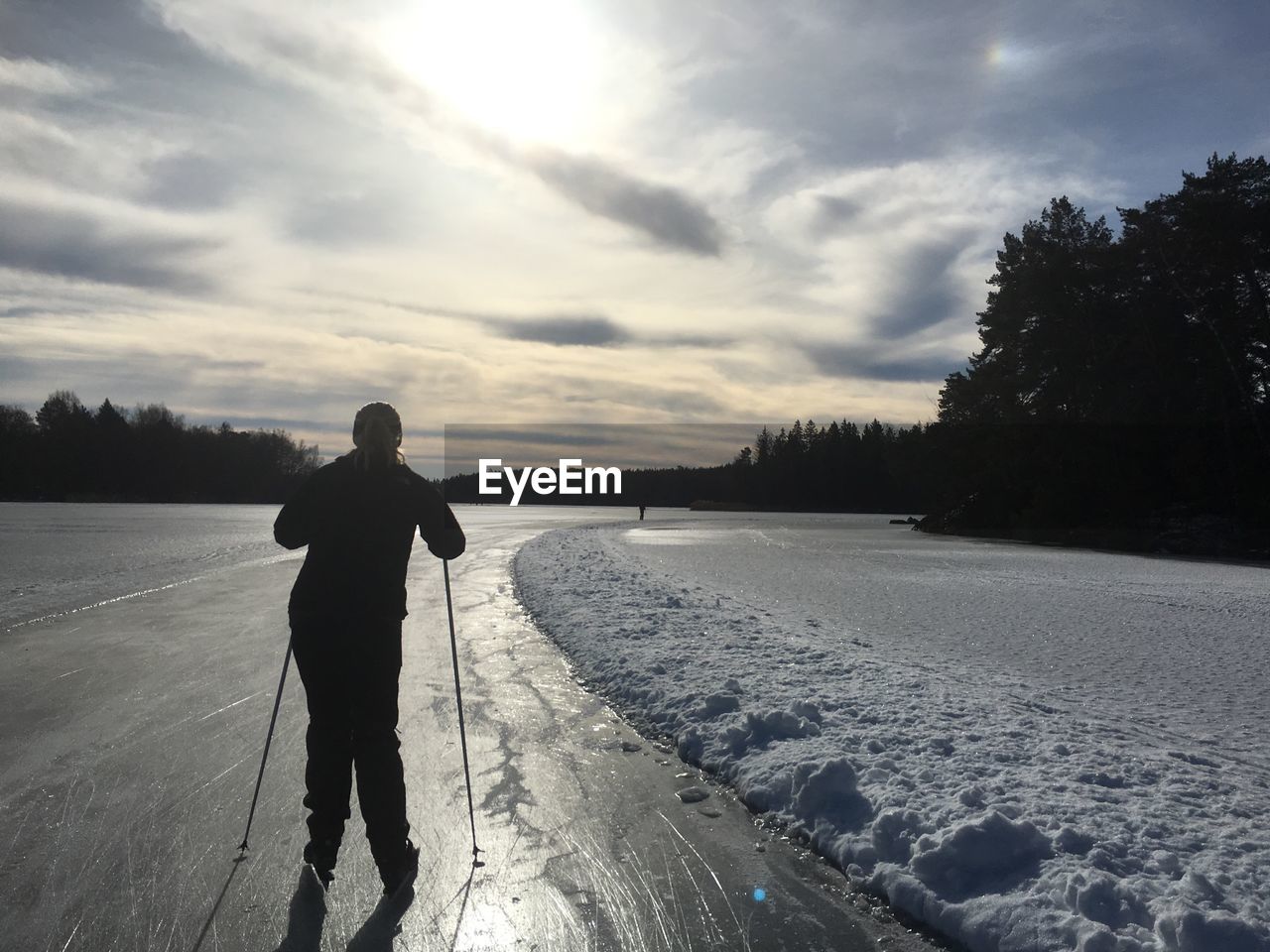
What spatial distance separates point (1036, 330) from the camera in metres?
39.9

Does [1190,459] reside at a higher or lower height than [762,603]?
higher

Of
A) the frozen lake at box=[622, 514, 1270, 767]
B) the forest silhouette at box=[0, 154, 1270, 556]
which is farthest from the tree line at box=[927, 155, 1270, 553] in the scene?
the frozen lake at box=[622, 514, 1270, 767]

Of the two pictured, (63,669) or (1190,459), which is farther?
(1190,459)

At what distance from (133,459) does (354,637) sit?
127 metres

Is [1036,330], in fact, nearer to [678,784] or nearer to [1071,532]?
[1071,532]

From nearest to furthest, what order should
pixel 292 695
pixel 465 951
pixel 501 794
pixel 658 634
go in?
1. pixel 465 951
2. pixel 501 794
3. pixel 292 695
4. pixel 658 634

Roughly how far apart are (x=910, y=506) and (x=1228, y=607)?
388 ft

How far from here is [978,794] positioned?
4.46 meters

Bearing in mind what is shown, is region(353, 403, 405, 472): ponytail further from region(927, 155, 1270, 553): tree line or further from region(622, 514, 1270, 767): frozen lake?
region(927, 155, 1270, 553): tree line

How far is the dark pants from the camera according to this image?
370 centimetres

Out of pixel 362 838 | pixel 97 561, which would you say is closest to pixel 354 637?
pixel 362 838

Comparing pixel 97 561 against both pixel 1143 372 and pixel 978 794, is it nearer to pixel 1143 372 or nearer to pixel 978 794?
pixel 978 794

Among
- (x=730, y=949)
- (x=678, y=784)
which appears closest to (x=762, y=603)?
(x=678, y=784)

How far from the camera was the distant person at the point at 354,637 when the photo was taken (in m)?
3.71
